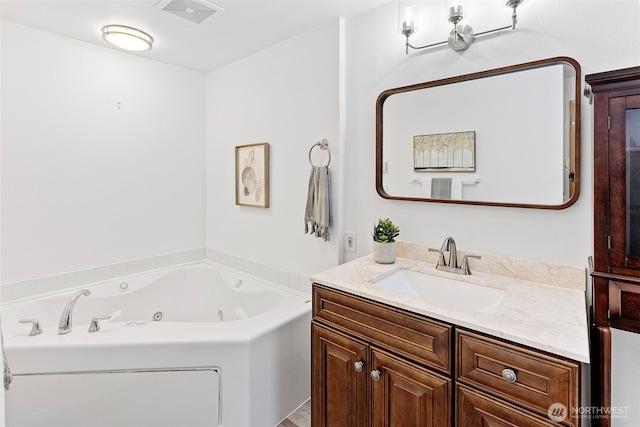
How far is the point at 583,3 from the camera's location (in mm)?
1381

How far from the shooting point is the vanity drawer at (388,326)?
123cm

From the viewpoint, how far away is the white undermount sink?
1.49 metres

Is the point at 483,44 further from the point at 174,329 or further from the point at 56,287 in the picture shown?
the point at 56,287

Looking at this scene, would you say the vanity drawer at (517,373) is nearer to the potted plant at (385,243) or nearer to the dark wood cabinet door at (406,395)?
the dark wood cabinet door at (406,395)

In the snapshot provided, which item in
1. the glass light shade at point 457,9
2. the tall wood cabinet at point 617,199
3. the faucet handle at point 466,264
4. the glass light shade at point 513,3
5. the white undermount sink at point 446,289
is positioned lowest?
the white undermount sink at point 446,289

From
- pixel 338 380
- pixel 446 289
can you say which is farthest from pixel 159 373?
pixel 446 289

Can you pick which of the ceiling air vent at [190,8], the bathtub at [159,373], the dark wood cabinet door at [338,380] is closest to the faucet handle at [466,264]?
the dark wood cabinet door at [338,380]

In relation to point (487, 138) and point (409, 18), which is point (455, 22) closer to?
point (409, 18)

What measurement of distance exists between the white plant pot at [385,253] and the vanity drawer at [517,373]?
2.23 feet

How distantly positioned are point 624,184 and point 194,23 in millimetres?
2355

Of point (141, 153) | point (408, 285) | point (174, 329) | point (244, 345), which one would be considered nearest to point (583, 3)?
point (408, 285)

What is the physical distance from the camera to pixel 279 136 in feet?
8.37

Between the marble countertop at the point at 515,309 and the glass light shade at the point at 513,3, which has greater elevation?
the glass light shade at the point at 513,3

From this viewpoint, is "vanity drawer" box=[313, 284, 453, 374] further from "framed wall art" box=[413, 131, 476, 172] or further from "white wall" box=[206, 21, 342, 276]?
"framed wall art" box=[413, 131, 476, 172]
